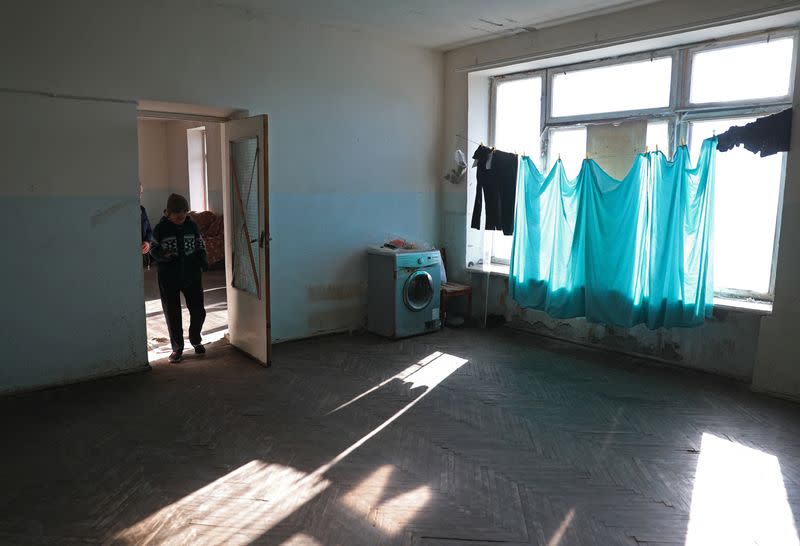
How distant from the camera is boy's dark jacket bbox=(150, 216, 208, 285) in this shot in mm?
5020

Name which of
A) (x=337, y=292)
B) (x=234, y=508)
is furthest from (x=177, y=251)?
(x=234, y=508)

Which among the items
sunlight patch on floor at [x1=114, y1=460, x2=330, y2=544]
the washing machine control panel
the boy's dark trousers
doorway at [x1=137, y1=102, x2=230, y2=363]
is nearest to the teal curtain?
the washing machine control panel

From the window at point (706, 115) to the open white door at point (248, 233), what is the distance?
305 cm

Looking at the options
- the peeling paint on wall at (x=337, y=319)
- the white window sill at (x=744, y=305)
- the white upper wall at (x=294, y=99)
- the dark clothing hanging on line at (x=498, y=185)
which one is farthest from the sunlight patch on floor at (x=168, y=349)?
the white window sill at (x=744, y=305)

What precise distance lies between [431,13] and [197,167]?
7605 mm

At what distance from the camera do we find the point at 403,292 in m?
5.95

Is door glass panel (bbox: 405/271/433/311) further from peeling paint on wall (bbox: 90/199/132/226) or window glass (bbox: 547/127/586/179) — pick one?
peeling paint on wall (bbox: 90/199/132/226)

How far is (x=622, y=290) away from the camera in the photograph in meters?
5.29

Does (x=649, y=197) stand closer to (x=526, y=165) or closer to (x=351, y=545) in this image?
(x=526, y=165)

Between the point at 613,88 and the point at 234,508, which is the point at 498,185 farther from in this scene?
the point at 234,508

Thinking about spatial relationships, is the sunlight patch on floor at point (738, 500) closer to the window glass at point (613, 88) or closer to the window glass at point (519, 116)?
the window glass at point (613, 88)

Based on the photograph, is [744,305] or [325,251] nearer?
[744,305]

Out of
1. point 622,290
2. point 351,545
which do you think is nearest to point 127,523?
point 351,545

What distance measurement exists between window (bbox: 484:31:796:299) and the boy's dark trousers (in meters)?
3.76
